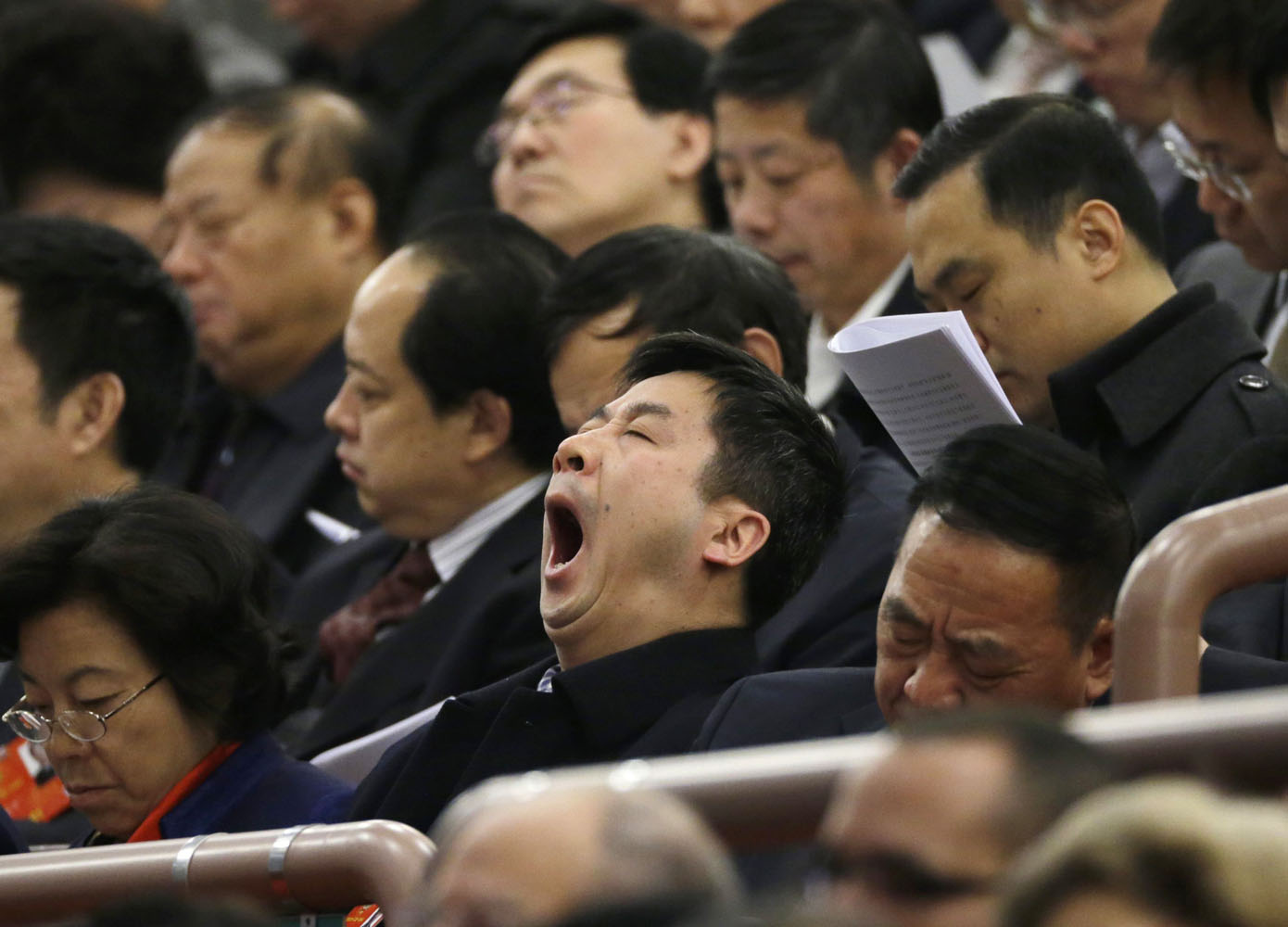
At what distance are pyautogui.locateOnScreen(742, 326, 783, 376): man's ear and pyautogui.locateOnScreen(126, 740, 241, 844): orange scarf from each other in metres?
0.96

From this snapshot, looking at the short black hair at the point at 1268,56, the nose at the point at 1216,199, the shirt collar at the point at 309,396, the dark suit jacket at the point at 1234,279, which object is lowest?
the shirt collar at the point at 309,396

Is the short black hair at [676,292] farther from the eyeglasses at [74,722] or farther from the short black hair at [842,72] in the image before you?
the eyeglasses at [74,722]

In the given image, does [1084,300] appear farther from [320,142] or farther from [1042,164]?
[320,142]

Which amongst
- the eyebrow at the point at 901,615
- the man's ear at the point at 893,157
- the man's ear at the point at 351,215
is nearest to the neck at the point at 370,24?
the man's ear at the point at 351,215

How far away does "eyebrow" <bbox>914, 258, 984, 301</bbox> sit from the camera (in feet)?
9.31

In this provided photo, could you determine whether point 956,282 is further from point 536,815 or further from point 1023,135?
point 536,815

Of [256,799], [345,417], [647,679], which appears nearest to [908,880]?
[647,679]

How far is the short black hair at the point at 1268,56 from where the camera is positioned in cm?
273

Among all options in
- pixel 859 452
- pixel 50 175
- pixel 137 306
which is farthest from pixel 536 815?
pixel 50 175

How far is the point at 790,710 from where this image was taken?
92.2 inches

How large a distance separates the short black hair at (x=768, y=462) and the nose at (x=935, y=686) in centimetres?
52

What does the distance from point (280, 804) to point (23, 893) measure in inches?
29.2

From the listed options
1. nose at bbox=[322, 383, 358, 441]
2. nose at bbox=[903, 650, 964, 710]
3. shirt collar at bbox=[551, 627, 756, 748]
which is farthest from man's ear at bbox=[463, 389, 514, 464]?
nose at bbox=[903, 650, 964, 710]

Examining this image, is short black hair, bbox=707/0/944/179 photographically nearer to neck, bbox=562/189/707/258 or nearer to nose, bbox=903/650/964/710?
neck, bbox=562/189/707/258
